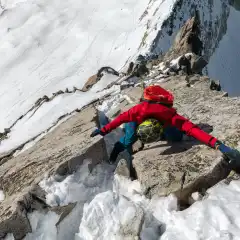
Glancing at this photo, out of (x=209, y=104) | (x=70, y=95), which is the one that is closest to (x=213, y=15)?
(x=70, y=95)

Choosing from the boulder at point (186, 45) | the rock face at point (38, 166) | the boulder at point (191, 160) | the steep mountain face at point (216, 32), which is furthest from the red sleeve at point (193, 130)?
the steep mountain face at point (216, 32)

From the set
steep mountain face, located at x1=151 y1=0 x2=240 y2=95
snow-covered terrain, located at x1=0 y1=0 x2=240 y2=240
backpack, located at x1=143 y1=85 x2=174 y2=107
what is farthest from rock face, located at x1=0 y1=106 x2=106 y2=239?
steep mountain face, located at x1=151 y1=0 x2=240 y2=95

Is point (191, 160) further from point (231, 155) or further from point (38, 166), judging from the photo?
point (38, 166)

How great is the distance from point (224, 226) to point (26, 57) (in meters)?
34.2

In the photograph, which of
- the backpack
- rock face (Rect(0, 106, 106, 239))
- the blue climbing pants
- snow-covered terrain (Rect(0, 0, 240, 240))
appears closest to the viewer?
snow-covered terrain (Rect(0, 0, 240, 240))

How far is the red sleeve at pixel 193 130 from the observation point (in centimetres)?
701

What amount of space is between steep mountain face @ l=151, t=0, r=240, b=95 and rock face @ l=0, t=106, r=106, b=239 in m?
25.9

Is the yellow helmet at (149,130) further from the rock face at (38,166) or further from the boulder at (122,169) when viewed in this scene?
the rock face at (38,166)

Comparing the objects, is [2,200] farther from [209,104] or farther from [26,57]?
[26,57]

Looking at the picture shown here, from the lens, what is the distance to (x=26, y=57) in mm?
37906

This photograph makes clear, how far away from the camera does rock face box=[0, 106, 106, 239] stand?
6.13 metres

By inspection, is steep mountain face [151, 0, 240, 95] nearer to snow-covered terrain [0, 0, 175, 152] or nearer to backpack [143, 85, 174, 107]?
snow-covered terrain [0, 0, 175, 152]

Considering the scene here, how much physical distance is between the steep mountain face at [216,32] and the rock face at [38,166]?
25.9m

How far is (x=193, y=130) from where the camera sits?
7254 mm
